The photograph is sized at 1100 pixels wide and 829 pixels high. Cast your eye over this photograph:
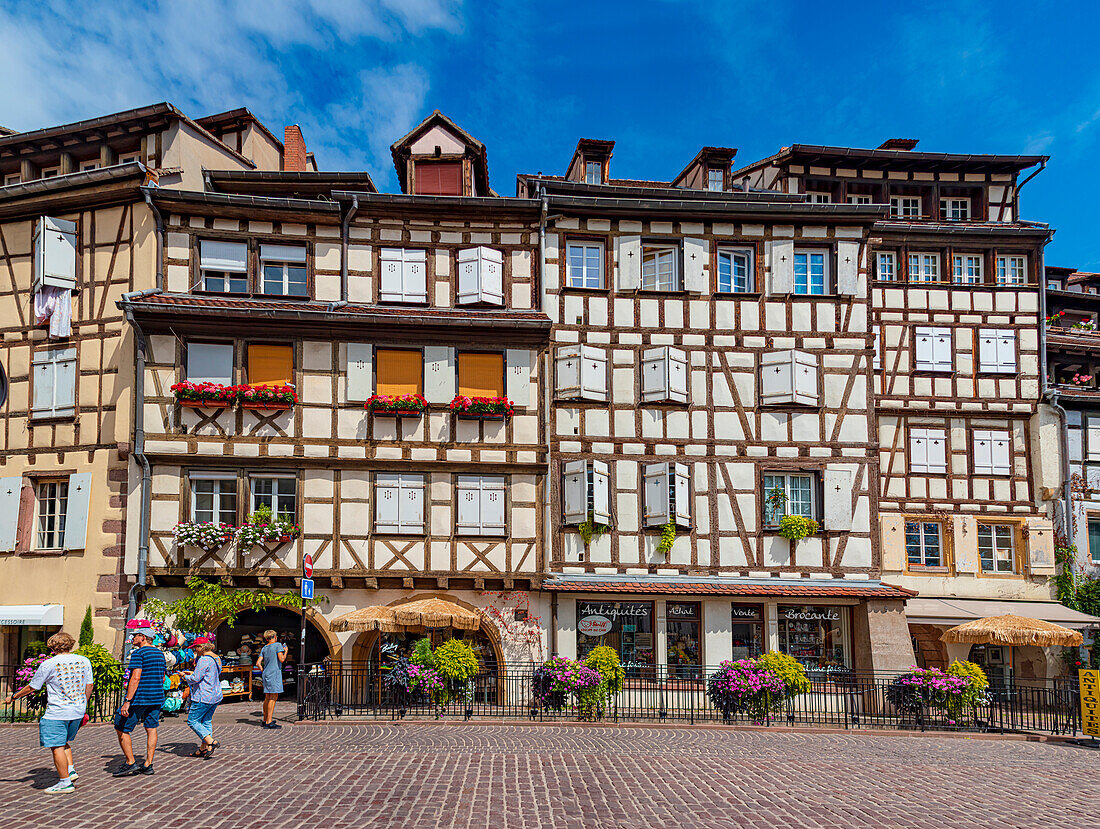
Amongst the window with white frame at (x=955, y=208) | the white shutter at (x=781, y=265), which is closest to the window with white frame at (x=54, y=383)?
the white shutter at (x=781, y=265)

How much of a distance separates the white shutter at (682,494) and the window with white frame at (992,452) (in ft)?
34.9

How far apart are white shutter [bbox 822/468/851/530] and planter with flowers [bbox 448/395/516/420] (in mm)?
8034

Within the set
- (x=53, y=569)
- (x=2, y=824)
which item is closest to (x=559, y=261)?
(x=53, y=569)

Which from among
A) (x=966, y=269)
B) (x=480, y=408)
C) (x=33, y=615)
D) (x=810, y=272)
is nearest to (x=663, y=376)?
(x=480, y=408)

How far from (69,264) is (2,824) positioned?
50.4 feet

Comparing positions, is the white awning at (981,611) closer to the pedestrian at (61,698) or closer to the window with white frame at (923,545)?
the window with white frame at (923,545)

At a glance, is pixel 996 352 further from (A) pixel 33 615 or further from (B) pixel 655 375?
(A) pixel 33 615

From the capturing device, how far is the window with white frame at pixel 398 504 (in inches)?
806

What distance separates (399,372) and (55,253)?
838cm

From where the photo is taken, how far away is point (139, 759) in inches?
459

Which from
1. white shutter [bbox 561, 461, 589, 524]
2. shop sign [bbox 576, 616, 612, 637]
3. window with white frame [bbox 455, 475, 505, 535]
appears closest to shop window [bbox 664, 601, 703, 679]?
shop sign [bbox 576, 616, 612, 637]

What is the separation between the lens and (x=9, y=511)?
20266 millimetres

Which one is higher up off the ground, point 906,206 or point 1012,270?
point 906,206

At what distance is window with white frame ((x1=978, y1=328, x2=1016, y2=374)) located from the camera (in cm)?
2697
